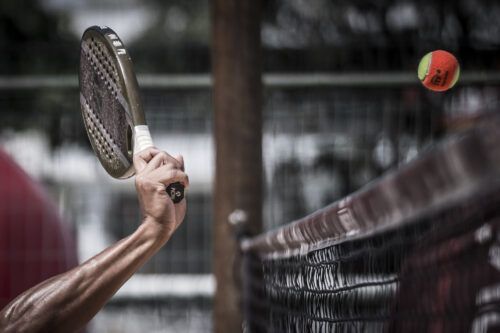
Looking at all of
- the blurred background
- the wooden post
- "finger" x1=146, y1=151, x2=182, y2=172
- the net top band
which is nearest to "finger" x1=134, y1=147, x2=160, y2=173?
"finger" x1=146, y1=151, x2=182, y2=172

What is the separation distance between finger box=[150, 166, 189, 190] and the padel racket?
6.1 inches

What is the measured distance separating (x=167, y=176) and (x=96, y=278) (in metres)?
0.18

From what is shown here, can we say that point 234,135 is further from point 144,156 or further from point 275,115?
point 275,115

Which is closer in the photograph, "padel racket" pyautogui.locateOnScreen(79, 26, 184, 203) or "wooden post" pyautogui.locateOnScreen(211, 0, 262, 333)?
"padel racket" pyautogui.locateOnScreen(79, 26, 184, 203)

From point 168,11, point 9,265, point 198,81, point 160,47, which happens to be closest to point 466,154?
point 9,265

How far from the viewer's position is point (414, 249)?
101 centimetres

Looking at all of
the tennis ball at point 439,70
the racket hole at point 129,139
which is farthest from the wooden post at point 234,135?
the racket hole at point 129,139

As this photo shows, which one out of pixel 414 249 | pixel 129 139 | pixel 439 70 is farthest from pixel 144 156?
pixel 439 70

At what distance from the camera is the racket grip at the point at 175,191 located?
3.36 feet

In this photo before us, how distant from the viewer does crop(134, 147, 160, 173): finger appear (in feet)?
3.60

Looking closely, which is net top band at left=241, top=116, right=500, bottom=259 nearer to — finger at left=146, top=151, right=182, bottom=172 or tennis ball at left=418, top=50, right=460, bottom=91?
finger at left=146, top=151, right=182, bottom=172

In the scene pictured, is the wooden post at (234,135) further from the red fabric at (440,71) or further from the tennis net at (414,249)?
the tennis net at (414,249)

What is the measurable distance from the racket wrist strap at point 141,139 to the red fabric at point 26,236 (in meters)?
1.25

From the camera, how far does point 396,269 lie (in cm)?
104
